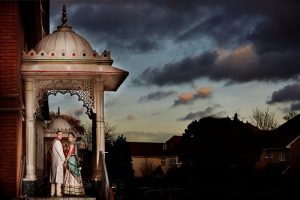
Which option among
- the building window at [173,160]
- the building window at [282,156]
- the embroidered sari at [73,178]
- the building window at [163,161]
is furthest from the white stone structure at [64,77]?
the building window at [163,161]

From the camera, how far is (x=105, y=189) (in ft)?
56.5

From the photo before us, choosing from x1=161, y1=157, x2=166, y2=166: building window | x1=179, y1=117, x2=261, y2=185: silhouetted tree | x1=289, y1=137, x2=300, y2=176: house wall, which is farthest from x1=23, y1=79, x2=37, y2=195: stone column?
x1=161, y1=157, x2=166, y2=166: building window

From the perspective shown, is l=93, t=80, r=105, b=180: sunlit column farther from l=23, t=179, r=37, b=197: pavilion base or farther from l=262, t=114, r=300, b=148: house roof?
l=262, t=114, r=300, b=148: house roof

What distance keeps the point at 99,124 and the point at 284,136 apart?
60.4m

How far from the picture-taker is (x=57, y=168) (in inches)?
707

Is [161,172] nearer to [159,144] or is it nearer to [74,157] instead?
[159,144]

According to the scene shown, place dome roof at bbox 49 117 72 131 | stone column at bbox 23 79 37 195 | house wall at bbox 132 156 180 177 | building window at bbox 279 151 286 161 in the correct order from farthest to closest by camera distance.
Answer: house wall at bbox 132 156 180 177
building window at bbox 279 151 286 161
dome roof at bbox 49 117 72 131
stone column at bbox 23 79 37 195

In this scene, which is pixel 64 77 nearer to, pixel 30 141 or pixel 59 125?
pixel 30 141

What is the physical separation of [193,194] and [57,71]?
34.3 m

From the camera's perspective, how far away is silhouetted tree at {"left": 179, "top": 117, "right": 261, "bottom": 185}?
254 feet

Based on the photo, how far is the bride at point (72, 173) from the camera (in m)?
17.9

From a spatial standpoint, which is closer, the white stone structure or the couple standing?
the couple standing

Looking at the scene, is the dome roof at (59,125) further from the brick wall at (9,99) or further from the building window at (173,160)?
the building window at (173,160)

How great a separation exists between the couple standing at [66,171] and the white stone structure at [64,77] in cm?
64
